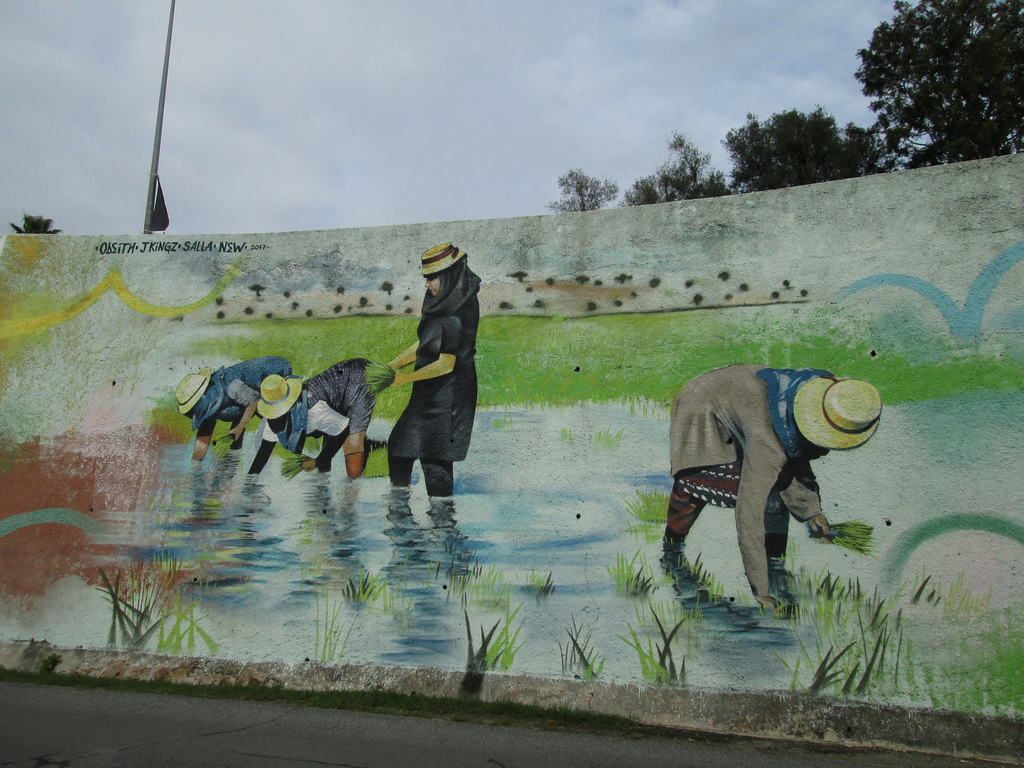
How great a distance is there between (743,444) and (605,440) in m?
1.19

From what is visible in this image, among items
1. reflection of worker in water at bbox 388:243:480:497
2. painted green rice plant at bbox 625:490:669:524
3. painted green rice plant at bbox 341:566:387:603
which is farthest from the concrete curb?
reflection of worker in water at bbox 388:243:480:497

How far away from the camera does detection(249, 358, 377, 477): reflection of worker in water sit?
23.9ft

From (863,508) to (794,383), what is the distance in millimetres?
1138

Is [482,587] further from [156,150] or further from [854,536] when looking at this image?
[156,150]

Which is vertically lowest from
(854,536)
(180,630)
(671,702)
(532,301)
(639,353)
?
(671,702)

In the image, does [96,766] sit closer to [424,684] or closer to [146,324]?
[424,684]

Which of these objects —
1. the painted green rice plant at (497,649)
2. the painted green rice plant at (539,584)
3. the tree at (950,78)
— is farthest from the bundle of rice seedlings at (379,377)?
the tree at (950,78)

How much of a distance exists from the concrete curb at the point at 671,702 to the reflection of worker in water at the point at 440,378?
175cm

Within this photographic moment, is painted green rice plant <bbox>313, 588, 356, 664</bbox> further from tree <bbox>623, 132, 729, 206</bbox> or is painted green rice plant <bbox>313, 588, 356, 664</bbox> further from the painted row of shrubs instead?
tree <bbox>623, 132, 729, 206</bbox>

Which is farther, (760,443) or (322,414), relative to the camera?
(322,414)

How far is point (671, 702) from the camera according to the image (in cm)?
596

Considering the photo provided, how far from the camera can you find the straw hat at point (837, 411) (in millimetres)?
5973

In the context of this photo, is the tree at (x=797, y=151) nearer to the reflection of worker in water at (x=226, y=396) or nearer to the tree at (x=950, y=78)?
the tree at (x=950, y=78)

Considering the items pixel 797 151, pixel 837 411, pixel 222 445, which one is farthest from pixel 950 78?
pixel 222 445
